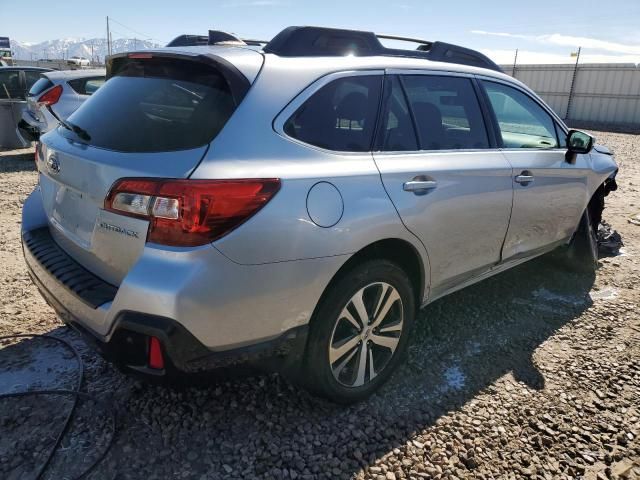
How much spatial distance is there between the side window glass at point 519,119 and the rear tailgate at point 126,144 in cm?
201

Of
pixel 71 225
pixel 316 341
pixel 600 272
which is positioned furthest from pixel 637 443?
pixel 71 225

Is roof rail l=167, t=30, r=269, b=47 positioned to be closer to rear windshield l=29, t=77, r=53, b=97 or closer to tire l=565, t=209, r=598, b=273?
tire l=565, t=209, r=598, b=273

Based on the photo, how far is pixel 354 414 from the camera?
2.56 m

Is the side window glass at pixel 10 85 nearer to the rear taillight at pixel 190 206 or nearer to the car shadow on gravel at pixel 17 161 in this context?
the car shadow on gravel at pixel 17 161

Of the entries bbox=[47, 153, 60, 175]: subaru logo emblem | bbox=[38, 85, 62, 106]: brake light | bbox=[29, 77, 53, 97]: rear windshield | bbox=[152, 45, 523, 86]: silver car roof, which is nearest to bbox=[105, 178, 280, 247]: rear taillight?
bbox=[152, 45, 523, 86]: silver car roof

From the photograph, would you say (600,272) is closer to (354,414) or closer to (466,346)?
(466,346)

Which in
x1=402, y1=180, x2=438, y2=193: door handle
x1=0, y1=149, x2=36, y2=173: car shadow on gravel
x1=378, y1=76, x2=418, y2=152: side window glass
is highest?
x1=378, y1=76, x2=418, y2=152: side window glass

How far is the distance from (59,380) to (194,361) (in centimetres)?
125

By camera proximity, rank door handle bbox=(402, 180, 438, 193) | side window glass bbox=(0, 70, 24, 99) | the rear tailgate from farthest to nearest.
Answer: side window glass bbox=(0, 70, 24, 99), door handle bbox=(402, 180, 438, 193), the rear tailgate

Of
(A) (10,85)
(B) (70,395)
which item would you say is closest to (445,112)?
(B) (70,395)

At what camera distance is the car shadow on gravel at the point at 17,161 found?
8408mm

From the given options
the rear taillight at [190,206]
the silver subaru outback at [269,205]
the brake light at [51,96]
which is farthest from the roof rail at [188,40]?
the brake light at [51,96]

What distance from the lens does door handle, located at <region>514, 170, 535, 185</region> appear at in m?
3.27

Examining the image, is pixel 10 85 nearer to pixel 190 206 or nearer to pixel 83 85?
pixel 83 85
